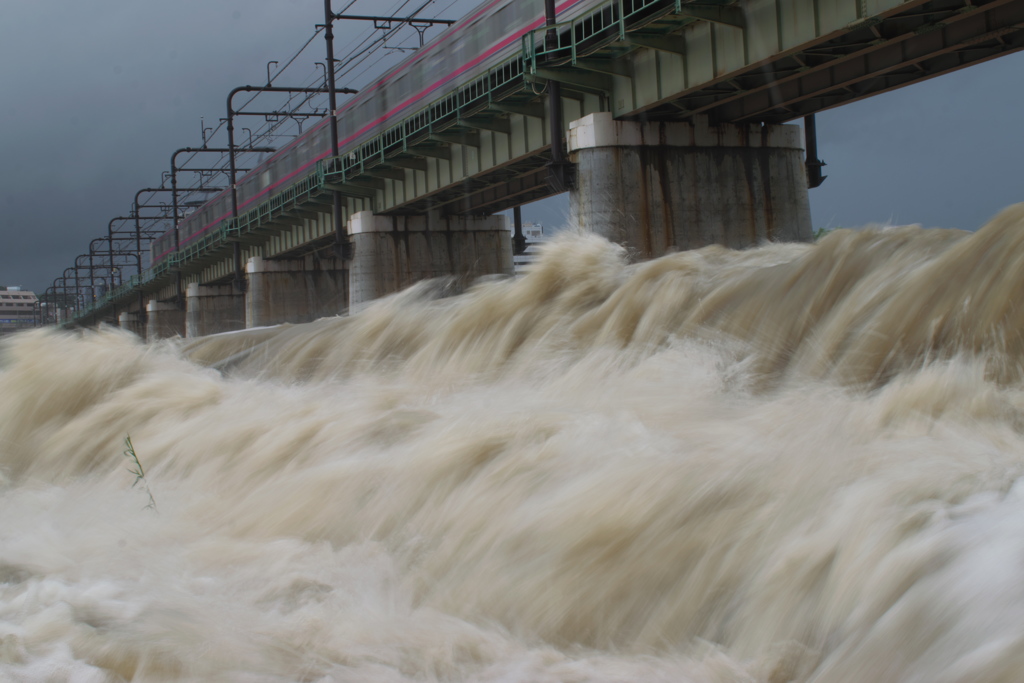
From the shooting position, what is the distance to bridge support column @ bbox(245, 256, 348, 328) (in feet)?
164

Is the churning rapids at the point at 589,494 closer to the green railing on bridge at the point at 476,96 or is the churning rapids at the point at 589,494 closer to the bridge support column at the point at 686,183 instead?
the green railing on bridge at the point at 476,96

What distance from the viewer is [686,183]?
21188 mm

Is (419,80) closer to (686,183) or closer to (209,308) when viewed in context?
(686,183)

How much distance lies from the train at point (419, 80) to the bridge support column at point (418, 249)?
340 centimetres

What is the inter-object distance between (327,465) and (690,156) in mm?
18498

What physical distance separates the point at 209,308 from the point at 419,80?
141 feet

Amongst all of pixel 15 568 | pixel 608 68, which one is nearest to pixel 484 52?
pixel 608 68

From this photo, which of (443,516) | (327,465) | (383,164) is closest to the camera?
(443,516)

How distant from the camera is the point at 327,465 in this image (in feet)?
13.8

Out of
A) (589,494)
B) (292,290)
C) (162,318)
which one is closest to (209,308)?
(162,318)

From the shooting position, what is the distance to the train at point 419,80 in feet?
74.8

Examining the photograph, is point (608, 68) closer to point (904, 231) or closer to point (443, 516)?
point (904, 231)

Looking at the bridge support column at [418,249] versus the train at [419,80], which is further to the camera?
the bridge support column at [418,249]

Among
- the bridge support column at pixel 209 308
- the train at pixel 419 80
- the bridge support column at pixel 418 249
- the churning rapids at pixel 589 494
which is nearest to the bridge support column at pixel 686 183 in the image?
the train at pixel 419 80
